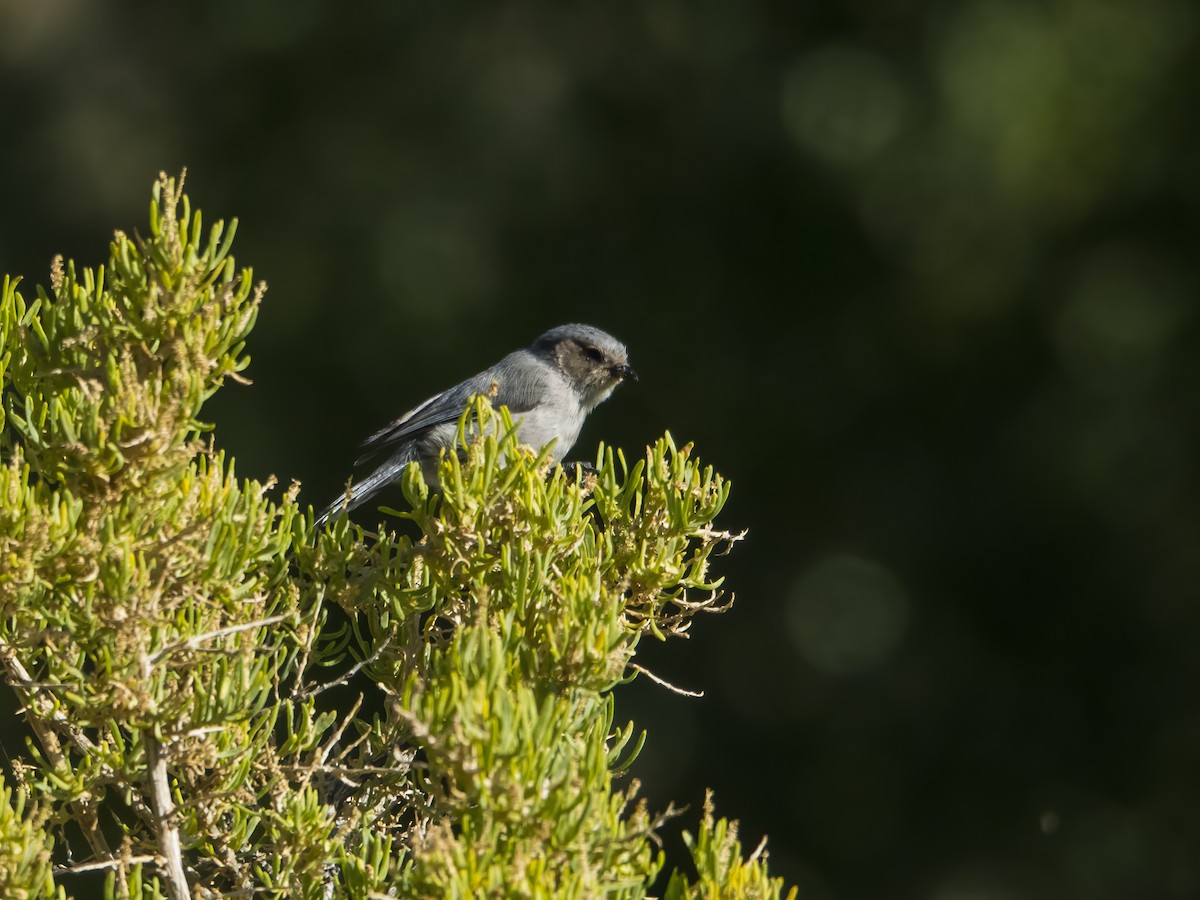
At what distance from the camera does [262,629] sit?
2018mm

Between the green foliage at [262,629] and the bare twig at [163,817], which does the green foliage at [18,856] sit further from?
the bare twig at [163,817]

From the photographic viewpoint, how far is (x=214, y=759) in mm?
1822

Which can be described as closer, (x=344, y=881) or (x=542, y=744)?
(x=542, y=744)

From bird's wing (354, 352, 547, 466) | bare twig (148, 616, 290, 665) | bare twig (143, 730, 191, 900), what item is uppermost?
bird's wing (354, 352, 547, 466)

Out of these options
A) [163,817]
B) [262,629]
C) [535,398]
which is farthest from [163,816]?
[535,398]

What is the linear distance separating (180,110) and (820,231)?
4.00m

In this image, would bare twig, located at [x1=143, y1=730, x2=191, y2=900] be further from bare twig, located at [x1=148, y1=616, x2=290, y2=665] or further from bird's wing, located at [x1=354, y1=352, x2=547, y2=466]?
bird's wing, located at [x1=354, y1=352, x2=547, y2=466]

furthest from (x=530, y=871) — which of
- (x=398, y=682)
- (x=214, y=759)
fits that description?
(x=398, y=682)

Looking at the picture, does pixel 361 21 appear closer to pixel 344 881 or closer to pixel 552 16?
pixel 552 16

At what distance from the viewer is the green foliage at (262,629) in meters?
1.59

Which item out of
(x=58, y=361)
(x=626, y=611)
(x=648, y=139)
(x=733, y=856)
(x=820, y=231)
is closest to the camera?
(x=733, y=856)

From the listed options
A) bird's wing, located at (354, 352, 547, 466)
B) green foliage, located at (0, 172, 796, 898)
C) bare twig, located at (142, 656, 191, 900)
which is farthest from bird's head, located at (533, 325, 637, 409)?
bare twig, located at (142, 656, 191, 900)

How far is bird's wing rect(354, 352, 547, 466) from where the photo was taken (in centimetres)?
415

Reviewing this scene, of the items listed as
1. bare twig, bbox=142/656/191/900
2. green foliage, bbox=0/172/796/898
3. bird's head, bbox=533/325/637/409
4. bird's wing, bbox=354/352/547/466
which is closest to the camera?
green foliage, bbox=0/172/796/898
